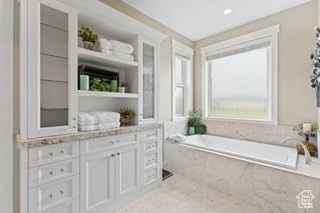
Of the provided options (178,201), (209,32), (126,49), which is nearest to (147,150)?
(178,201)

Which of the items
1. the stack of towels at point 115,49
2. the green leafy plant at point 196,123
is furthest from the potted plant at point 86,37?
the green leafy plant at point 196,123

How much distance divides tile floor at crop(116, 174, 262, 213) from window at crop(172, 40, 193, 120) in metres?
1.44

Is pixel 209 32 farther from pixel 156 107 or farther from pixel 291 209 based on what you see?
pixel 291 209

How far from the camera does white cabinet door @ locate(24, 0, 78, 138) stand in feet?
4.51

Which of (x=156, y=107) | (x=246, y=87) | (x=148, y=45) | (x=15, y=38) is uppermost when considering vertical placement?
(x=148, y=45)

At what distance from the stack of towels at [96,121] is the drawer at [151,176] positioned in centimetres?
86

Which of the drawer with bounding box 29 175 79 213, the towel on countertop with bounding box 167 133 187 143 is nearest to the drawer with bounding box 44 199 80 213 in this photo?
the drawer with bounding box 29 175 79 213

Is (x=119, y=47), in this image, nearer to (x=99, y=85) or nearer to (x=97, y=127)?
(x=99, y=85)

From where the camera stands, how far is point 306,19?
8.04 ft

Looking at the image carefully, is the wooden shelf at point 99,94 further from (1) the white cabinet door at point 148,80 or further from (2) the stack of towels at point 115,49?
(2) the stack of towels at point 115,49

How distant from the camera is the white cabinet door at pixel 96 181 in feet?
5.36

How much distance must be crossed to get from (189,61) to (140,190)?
115 inches

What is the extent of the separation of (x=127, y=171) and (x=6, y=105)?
1.43m

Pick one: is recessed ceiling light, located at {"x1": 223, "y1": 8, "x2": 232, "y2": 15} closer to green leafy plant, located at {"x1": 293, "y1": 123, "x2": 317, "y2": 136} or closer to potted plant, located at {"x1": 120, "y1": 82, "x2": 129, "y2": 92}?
potted plant, located at {"x1": 120, "y1": 82, "x2": 129, "y2": 92}
